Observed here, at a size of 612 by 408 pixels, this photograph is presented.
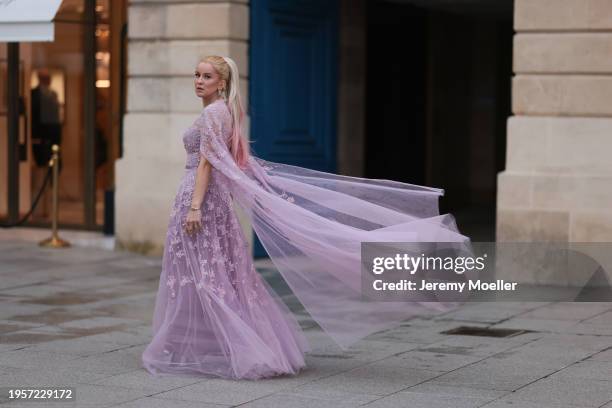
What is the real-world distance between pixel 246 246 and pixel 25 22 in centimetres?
725

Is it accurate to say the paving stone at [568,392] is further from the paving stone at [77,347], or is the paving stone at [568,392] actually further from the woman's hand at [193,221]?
the paving stone at [77,347]

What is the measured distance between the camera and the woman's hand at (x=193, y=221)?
7.82 meters

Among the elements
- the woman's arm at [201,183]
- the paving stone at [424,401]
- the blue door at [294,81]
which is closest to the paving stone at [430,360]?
the paving stone at [424,401]

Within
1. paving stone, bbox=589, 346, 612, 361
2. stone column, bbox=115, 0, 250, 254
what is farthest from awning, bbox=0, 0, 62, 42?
paving stone, bbox=589, 346, 612, 361

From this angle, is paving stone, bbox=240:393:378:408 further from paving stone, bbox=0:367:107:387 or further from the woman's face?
the woman's face

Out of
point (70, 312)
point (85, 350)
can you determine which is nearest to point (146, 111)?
point (70, 312)

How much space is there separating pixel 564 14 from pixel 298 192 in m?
5.03

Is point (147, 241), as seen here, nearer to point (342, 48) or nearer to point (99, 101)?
point (99, 101)

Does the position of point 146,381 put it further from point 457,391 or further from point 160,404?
point 457,391

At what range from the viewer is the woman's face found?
782 cm

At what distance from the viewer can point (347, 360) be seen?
840 cm

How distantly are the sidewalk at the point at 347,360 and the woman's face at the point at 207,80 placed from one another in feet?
6.01

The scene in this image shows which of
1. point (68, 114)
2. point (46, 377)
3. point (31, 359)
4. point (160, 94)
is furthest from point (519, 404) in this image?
point (68, 114)

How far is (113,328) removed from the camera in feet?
31.7
